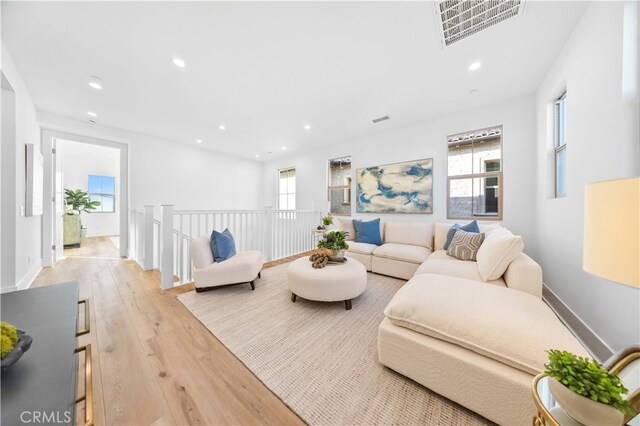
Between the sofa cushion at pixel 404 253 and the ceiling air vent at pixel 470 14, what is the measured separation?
2.48 meters

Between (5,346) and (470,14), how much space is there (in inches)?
133

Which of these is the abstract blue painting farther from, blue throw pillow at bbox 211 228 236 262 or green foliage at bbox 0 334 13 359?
green foliage at bbox 0 334 13 359

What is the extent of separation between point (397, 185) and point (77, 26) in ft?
15.1

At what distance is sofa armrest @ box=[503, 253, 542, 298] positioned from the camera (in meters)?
1.63

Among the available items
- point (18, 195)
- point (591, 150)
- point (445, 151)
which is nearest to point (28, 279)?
point (18, 195)

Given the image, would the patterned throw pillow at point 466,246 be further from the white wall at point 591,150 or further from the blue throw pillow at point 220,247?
the blue throw pillow at point 220,247

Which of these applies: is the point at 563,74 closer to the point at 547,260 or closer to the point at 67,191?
the point at 547,260

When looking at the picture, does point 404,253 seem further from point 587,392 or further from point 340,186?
point 340,186

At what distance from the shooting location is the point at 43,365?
0.77 metres

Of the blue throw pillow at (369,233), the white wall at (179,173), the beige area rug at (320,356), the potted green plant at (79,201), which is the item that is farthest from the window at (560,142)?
the potted green plant at (79,201)

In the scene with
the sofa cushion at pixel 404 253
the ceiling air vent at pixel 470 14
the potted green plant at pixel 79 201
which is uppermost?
the ceiling air vent at pixel 470 14

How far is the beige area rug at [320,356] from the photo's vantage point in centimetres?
110

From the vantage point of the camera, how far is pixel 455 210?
147 inches

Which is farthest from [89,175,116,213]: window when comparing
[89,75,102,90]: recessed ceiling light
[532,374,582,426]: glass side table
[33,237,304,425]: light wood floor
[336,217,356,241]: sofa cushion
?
[532,374,582,426]: glass side table
